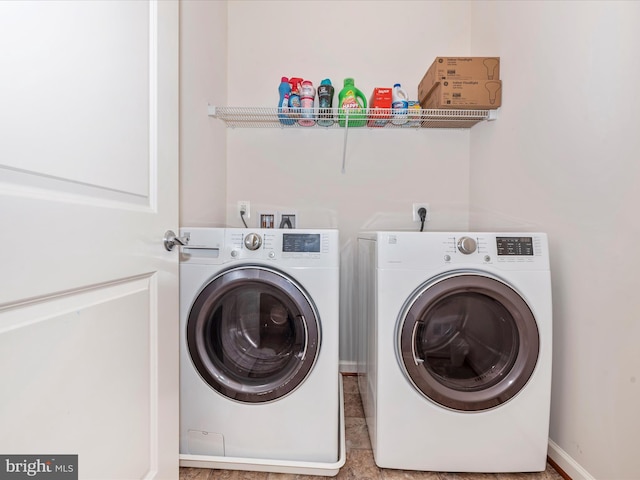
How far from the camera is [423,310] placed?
44.2 inches

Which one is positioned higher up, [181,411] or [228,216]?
[228,216]

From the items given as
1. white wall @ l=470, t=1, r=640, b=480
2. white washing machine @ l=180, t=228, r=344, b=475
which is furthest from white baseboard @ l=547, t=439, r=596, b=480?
A: white washing machine @ l=180, t=228, r=344, b=475

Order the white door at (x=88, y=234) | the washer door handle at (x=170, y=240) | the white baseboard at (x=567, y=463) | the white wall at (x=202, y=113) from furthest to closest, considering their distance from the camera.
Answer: the white wall at (x=202, y=113) → the white baseboard at (x=567, y=463) → the washer door handle at (x=170, y=240) → the white door at (x=88, y=234)

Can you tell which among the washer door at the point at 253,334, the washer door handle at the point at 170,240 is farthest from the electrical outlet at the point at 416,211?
the washer door handle at the point at 170,240

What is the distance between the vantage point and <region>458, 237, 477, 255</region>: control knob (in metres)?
1.13

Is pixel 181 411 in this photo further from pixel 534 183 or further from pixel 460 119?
pixel 460 119

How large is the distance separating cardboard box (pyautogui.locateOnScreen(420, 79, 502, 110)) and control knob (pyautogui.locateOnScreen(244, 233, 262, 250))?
49.2 inches

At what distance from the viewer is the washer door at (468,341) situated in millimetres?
1114

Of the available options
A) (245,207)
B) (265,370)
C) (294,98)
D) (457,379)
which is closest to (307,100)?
(294,98)

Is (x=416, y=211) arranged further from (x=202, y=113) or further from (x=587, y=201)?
(x=202, y=113)

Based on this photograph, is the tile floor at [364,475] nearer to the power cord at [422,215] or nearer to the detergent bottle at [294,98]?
the power cord at [422,215]

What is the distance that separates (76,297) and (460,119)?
1.96 metres

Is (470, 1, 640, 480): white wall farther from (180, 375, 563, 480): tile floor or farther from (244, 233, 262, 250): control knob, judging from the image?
(244, 233, 262, 250): control knob

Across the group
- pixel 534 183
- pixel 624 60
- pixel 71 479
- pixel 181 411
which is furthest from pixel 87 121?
pixel 534 183
